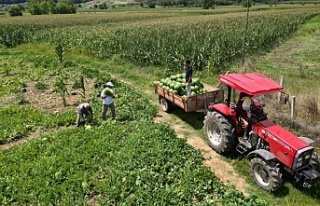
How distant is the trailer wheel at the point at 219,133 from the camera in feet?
27.2

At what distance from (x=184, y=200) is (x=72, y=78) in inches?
450

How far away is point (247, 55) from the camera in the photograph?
20797 mm

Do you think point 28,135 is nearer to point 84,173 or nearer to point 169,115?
point 84,173

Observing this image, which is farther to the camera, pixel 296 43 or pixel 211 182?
pixel 296 43

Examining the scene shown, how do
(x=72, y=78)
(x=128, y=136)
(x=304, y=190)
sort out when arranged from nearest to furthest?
(x=304, y=190), (x=128, y=136), (x=72, y=78)

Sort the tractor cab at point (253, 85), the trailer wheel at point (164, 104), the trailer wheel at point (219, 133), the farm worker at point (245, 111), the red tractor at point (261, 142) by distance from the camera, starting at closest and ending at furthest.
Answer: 1. the red tractor at point (261, 142)
2. the tractor cab at point (253, 85)
3. the farm worker at point (245, 111)
4. the trailer wheel at point (219, 133)
5. the trailer wheel at point (164, 104)

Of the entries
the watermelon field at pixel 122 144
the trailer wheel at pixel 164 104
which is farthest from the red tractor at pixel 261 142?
the trailer wheel at pixel 164 104

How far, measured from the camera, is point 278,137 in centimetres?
707

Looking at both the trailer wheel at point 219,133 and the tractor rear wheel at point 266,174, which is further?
the trailer wheel at point 219,133

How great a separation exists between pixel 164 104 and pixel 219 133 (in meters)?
3.60

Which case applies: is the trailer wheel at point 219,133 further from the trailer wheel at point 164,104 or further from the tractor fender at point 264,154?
the trailer wheel at point 164,104

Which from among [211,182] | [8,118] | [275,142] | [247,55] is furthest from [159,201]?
[247,55]

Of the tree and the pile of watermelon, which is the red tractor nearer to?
the pile of watermelon

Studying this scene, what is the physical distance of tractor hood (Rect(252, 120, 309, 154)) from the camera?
6793mm
